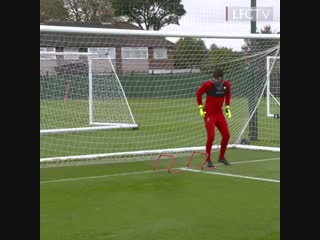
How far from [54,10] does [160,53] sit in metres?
12.7

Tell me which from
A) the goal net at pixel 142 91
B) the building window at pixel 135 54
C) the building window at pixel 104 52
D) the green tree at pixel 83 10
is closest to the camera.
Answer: the goal net at pixel 142 91

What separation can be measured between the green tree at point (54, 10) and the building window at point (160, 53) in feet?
36.5

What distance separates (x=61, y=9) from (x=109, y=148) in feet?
54.1

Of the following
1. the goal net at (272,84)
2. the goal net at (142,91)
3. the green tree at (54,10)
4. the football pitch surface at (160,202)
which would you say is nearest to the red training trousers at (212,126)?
the football pitch surface at (160,202)

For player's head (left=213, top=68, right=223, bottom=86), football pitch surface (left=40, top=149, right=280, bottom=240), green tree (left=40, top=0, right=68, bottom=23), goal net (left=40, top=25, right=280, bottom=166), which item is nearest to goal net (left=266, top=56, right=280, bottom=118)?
goal net (left=40, top=25, right=280, bottom=166)

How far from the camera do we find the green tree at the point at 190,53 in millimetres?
15078

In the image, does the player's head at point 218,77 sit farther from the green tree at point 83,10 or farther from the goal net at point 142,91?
the green tree at point 83,10

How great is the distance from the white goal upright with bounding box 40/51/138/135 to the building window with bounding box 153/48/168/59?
1.54 m

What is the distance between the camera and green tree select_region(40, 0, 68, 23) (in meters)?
28.3

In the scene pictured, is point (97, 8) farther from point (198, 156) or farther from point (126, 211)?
point (126, 211)

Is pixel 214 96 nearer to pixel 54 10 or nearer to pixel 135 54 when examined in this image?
pixel 135 54

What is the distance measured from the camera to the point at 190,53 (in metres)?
15.4
